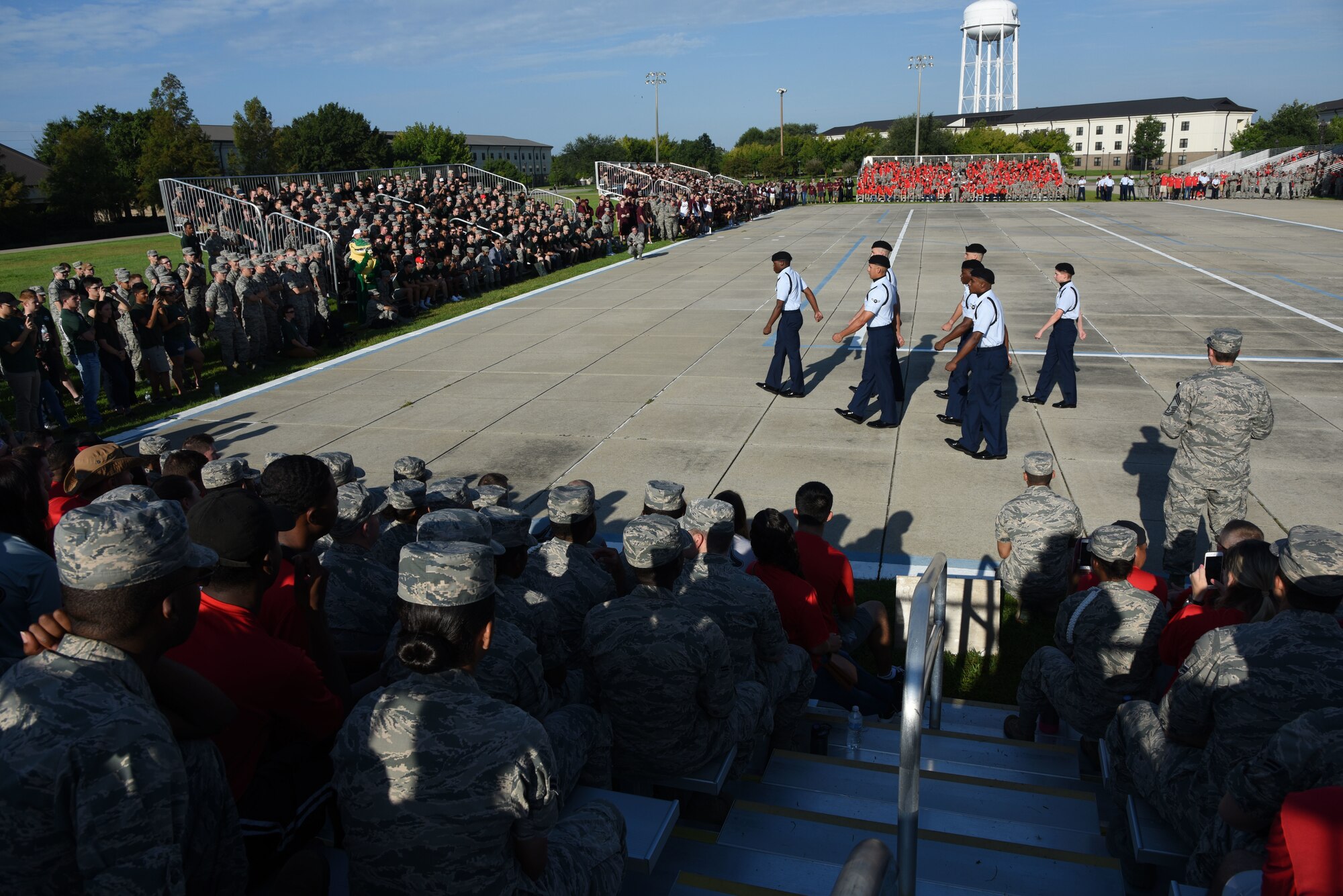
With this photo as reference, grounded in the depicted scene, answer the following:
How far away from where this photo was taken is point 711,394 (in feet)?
38.6

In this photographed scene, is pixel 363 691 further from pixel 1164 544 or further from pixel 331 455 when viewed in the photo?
pixel 1164 544

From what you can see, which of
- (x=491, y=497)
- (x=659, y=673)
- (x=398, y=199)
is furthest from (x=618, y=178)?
(x=659, y=673)

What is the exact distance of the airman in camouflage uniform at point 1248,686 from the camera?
290 cm

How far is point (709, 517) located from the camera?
4.65 meters

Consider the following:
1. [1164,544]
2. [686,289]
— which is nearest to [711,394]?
[1164,544]

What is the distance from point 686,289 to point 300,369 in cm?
945

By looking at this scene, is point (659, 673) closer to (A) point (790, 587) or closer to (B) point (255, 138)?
(A) point (790, 587)

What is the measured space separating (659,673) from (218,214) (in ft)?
66.6

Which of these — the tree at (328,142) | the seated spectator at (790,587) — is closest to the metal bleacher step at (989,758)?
the seated spectator at (790,587)

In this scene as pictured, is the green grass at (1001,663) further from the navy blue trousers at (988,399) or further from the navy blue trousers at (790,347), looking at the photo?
the navy blue trousers at (790,347)

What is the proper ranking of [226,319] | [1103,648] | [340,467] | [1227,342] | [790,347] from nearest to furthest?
[1103,648]
[340,467]
[1227,342]
[790,347]
[226,319]

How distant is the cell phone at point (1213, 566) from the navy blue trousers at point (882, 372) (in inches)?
214

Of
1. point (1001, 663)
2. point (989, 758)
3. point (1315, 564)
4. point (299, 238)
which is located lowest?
point (1001, 663)

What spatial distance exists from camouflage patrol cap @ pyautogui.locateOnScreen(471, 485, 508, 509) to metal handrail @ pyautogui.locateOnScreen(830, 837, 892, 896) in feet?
12.4
